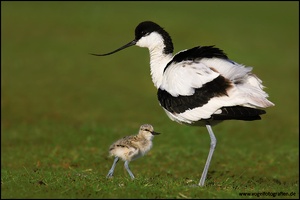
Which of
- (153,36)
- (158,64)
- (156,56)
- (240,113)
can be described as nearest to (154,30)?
(153,36)

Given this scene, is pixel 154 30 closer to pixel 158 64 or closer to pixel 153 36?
pixel 153 36

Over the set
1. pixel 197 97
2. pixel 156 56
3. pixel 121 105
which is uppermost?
pixel 156 56

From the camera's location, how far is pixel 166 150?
1337 cm

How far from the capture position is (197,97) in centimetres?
820

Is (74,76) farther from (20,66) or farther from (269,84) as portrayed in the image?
(269,84)

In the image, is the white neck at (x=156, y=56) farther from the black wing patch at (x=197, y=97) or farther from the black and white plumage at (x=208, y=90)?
the black wing patch at (x=197, y=97)

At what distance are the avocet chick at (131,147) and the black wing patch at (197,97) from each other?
3.43 feet

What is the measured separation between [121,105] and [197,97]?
375 inches

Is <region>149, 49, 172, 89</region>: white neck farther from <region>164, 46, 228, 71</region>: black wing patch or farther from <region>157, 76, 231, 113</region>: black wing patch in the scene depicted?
→ <region>164, 46, 228, 71</region>: black wing patch

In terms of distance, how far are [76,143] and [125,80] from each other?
617 cm

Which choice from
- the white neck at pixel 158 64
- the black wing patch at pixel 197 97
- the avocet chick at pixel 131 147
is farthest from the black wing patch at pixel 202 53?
the avocet chick at pixel 131 147

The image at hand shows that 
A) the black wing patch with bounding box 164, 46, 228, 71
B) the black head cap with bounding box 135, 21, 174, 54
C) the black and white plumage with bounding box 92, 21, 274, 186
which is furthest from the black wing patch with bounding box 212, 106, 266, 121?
the black head cap with bounding box 135, 21, 174, 54

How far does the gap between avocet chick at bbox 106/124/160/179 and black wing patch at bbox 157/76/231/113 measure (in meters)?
1.04

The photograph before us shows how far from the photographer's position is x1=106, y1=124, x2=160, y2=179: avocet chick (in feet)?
30.1
